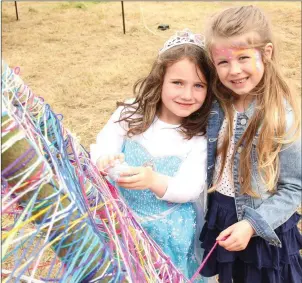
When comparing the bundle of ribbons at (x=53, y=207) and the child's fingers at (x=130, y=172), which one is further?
the child's fingers at (x=130, y=172)

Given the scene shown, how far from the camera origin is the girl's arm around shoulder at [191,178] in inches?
42.0

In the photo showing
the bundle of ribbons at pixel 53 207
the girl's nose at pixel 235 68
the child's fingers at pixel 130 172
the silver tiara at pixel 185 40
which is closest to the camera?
the bundle of ribbons at pixel 53 207

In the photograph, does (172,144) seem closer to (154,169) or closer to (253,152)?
(154,169)

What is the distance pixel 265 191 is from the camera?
112 cm

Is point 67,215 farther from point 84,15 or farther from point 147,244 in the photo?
point 84,15

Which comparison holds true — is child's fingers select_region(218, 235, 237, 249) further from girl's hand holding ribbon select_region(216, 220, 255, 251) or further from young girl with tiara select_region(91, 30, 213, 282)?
young girl with tiara select_region(91, 30, 213, 282)

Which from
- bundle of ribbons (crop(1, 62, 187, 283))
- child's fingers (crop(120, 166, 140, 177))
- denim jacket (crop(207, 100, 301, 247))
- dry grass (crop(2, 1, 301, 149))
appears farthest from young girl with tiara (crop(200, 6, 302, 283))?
dry grass (crop(2, 1, 301, 149))

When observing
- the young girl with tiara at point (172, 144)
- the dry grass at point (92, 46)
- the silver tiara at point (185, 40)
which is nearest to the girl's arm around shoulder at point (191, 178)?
the young girl with tiara at point (172, 144)

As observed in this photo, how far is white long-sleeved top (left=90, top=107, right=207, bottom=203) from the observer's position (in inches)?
42.3

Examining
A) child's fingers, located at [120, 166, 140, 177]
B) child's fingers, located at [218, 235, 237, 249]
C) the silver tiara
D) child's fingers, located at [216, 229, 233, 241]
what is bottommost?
child's fingers, located at [218, 235, 237, 249]

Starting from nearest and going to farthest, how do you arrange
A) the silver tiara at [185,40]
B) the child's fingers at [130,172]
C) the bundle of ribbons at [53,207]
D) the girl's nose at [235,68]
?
the bundle of ribbons at [53,207] → the child's fingers at [130,172] → the girl's nose at [235,68] → the silver tiara at [185,40]

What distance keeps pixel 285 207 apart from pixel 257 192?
7 centimetres

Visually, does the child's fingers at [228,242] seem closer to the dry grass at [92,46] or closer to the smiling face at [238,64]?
the smiling face at [238,64]

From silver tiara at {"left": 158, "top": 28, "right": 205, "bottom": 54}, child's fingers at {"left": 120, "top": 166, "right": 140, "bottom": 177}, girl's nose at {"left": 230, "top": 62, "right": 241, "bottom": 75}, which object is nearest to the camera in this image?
child's fingers at {"left": 120, "top": 166, "right": 140, "bottom": 177}
